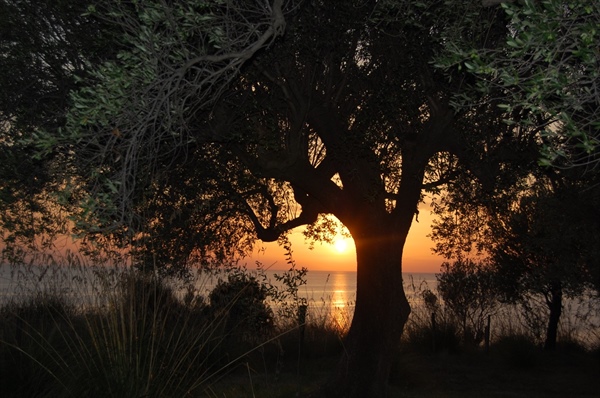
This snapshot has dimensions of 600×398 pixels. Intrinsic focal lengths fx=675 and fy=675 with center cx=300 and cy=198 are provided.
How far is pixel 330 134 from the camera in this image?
11.8m

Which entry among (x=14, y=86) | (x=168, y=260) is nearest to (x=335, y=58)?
(x=14, y=86)

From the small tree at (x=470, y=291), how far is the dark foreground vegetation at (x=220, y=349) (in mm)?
1047

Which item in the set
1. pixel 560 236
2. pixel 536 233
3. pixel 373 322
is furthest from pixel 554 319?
pixel 373 322

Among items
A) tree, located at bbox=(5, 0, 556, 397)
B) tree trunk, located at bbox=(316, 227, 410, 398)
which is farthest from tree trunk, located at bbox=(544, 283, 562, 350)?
tree trunk, located at bbox=(316, 227, 410, 398)

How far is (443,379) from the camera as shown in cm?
1731

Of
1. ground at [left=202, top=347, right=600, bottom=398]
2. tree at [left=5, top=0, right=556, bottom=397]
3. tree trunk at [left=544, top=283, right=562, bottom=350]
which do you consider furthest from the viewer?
tree trunk at [left=544, top=283, right=562, bottom=350]

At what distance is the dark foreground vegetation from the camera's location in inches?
310

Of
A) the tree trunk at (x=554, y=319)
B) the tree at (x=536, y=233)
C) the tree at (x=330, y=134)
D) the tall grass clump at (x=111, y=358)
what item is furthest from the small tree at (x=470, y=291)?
the tall grass clump at (x=111, y=358)

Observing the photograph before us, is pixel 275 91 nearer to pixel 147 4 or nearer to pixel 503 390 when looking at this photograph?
pixel 147 4

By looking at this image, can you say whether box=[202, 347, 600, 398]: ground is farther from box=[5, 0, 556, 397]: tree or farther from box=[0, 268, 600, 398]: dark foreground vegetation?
box=[5, 0, 556, 397]: tree

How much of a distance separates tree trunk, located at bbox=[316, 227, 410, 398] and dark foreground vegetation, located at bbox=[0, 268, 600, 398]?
1.16 meters

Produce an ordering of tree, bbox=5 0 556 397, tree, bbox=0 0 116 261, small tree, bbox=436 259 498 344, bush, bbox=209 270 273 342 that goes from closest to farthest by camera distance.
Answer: tree, bbox=5 0 556 397 → tree, bbox=0 0 116 261 → bush, bbox=209 270 273 342 → small tree, bbox=436 259 498 344

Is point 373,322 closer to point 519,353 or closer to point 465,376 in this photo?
point 465,376

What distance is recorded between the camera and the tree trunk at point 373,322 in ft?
41.2
